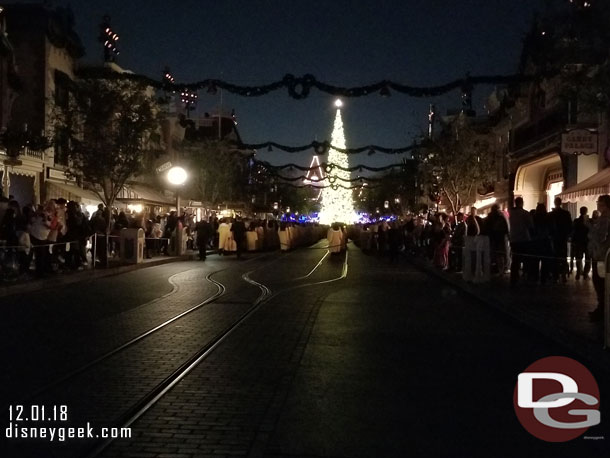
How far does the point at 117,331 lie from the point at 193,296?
222 inches

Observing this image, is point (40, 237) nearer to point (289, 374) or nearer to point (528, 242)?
point (528, 242)

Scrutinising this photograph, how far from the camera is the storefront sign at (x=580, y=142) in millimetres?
24797

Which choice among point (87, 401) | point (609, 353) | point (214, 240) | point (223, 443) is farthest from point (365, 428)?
point (214, 240)

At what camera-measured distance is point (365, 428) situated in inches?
263

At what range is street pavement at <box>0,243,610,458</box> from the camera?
626cm

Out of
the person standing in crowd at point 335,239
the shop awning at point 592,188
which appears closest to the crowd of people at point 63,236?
the person standing in crowd at point 335,239

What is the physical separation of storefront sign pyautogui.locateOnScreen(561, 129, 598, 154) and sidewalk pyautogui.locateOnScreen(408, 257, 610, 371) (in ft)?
14.1

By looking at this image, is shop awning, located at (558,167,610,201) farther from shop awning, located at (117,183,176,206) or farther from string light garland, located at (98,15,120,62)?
string light garland, located at (98,15,120,62)

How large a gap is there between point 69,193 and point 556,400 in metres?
33.2

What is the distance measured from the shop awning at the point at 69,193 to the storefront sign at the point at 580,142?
2257cm

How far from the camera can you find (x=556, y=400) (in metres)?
7.56

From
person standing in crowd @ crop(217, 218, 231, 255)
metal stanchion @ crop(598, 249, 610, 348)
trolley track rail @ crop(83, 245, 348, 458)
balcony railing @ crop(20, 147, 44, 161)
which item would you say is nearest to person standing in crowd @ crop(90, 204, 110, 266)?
balcony railing @ crop(20, 147, 44, 161)

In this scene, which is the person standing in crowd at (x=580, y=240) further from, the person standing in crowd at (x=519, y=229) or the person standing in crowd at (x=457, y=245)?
the person standing in crowd at (x=457, y=245)

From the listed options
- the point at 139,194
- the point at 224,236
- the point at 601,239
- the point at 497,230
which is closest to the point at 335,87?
the point at 497,230
